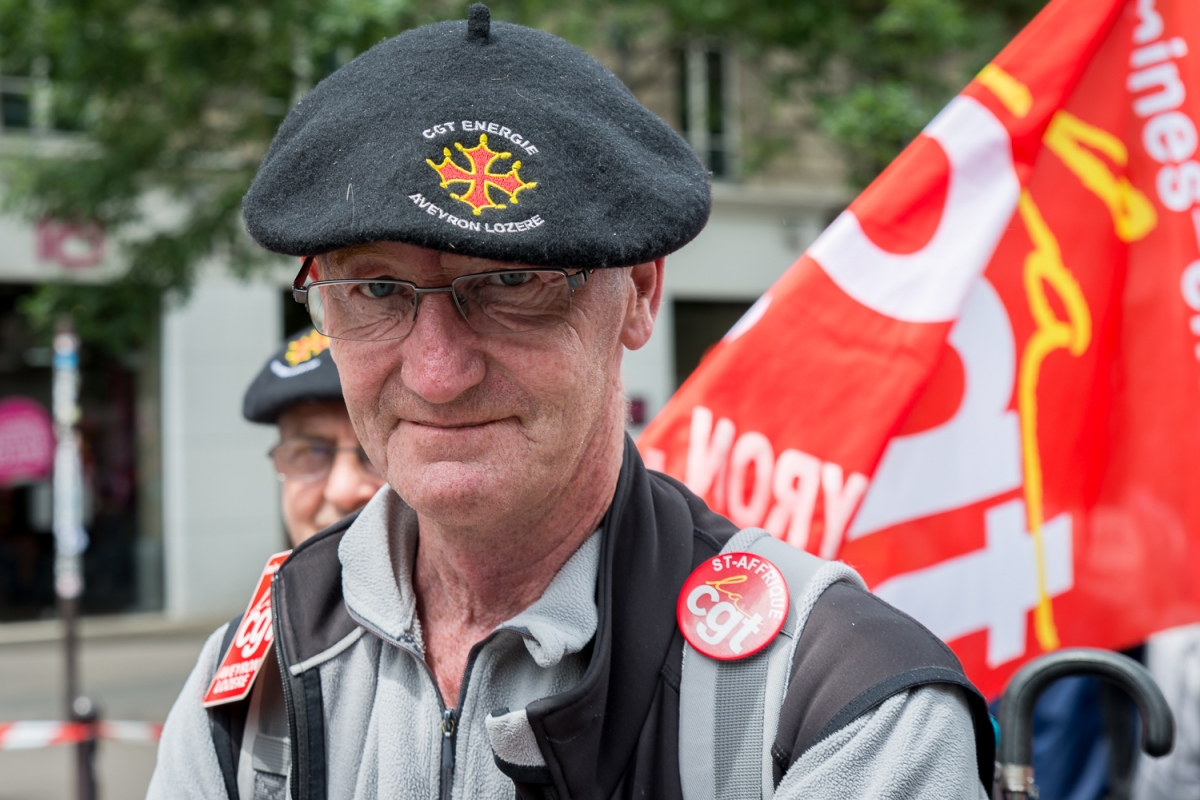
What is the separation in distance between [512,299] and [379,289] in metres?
0.17

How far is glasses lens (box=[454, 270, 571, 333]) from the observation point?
146 centimetres

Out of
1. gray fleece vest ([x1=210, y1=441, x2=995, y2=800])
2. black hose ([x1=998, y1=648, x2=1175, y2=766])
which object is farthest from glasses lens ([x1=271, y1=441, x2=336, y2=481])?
black hose ([x1=998, y1=648, x2=1175, y2=766])

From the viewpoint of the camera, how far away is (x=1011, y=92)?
2.41 m

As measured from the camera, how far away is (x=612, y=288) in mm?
1552

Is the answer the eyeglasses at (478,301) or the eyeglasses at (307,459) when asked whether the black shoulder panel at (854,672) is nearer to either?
the eyeglasses at (478,301)

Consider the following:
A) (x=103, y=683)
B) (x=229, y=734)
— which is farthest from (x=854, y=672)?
(x=103, y=683)

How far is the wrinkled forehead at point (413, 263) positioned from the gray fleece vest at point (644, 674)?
1.23 feet

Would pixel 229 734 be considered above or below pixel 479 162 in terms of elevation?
below

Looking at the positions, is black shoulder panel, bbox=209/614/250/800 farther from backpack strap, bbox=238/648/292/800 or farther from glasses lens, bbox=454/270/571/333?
glasses lens, bbox=454/270/571/333

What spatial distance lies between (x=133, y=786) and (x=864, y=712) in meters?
6.65

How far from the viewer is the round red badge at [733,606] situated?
4.59 ft

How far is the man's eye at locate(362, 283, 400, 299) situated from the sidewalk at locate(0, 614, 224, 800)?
20.2 feet

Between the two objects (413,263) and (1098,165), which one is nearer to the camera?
(413,263)

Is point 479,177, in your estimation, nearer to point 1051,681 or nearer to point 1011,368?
point 1051,681
